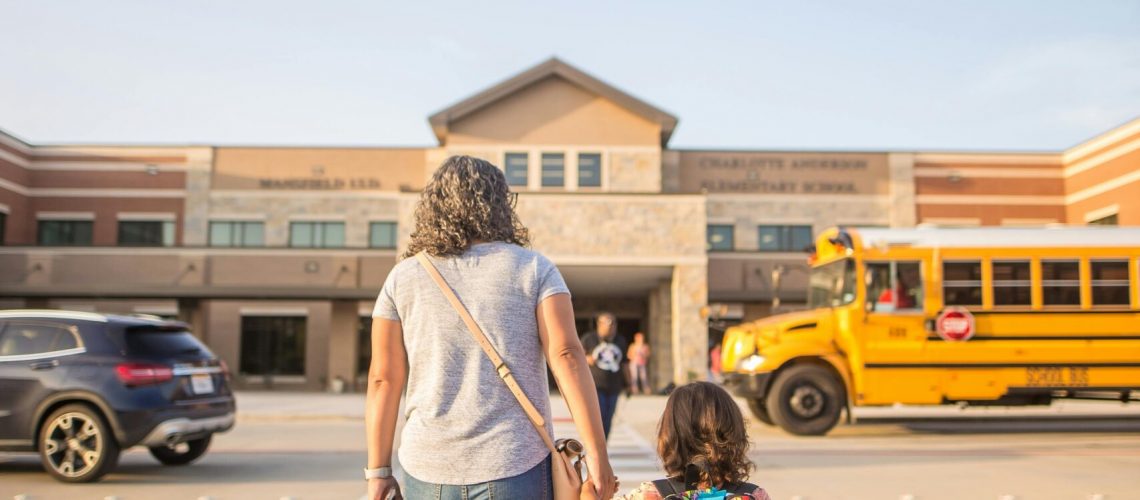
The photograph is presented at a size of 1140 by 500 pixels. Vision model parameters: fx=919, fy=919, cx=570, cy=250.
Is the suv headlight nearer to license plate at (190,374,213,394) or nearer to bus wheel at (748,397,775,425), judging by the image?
bus wheel at (748,397,775,425)

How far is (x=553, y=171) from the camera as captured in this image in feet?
101

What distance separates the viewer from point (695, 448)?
3.21 metres

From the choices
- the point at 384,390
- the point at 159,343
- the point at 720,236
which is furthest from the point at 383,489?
the point at 720,236

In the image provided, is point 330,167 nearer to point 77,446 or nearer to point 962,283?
point 962,283

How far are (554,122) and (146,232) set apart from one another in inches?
638

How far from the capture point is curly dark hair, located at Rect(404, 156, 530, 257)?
295 cm

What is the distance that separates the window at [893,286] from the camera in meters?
13.5

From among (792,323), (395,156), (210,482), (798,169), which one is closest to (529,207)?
(395,156)

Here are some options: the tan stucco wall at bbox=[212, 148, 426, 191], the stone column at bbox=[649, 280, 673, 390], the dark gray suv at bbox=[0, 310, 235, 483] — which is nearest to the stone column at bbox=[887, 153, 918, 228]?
the stone column at bbox=[649, 280, 673, 390]

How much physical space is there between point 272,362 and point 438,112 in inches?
433

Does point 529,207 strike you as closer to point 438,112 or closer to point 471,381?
point 438,112

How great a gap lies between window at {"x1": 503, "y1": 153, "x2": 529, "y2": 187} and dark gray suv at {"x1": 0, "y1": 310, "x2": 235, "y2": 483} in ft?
71.5

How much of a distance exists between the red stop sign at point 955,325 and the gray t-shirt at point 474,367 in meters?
11.7

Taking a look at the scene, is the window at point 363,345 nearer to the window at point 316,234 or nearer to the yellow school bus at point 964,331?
the window at point 316,234
